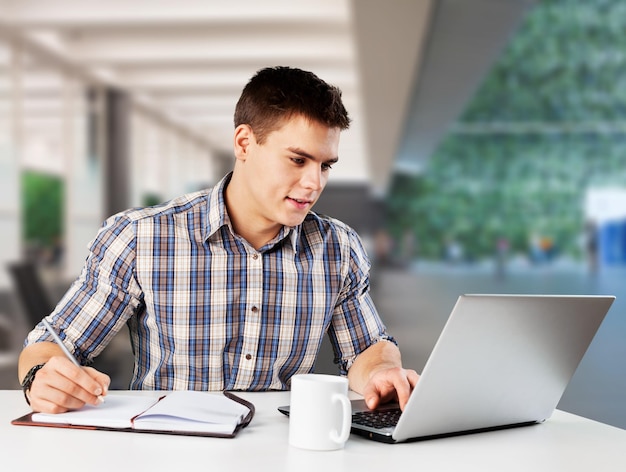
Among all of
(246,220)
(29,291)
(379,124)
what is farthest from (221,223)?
(379,124)

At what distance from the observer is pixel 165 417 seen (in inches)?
46.8

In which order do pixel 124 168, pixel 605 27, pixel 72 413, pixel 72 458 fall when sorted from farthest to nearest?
pixel 605 27
pixel 124 168
pixel 72 413
pixel 72 458

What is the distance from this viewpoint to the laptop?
3.49ft

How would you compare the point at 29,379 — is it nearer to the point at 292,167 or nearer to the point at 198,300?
the point at 198,300

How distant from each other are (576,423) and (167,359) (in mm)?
847

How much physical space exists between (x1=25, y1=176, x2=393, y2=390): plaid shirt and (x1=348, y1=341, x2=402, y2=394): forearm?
12 centimetres

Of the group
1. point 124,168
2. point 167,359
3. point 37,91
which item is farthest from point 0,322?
point 167,359

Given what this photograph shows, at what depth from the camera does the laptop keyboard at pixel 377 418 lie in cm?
122

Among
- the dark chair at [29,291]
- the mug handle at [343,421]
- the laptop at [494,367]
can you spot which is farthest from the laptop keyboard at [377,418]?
the dark chair at [29,291]

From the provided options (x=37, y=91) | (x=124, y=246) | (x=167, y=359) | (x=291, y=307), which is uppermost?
(x=37, y=91)

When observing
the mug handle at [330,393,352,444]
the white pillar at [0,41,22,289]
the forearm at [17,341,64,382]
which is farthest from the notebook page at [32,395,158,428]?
the white pillar at [0,41,22,289]

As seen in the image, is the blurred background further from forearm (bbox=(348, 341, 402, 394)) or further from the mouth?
the mouth

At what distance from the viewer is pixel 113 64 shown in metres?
8.48

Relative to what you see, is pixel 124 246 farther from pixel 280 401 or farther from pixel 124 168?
pixel 124 168
